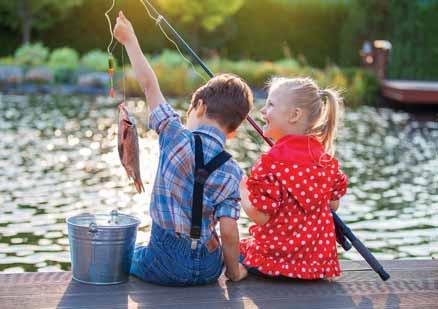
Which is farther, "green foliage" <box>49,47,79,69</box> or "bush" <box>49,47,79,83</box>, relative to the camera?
"green foliage" <box>49,47,79,69</box>

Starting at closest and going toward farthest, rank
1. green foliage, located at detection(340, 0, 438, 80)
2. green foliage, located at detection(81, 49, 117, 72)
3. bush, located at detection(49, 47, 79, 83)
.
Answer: bush, located at detection(49, 47, 79, 83) < green foliage, located at detection(81, 49, 117, 72) < green foliage, located at detection(340, 0, 438, 80)

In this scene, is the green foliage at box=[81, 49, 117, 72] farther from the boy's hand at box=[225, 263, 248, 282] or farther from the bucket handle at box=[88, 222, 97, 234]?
the bucket handle at box=[88, 222, 97, 234]

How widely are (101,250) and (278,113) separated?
2.85 ft

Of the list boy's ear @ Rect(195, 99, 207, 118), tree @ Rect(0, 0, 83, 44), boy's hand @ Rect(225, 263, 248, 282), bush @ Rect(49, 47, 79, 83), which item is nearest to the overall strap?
boy's ear @ Rect(195, 99, 207, 118)

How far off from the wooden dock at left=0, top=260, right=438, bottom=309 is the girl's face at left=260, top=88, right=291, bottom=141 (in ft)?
2.01

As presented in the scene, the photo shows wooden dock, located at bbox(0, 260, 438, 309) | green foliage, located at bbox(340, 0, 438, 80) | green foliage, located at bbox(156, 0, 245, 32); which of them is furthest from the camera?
green foliage, located at bbox(156, 0, 245, 32)

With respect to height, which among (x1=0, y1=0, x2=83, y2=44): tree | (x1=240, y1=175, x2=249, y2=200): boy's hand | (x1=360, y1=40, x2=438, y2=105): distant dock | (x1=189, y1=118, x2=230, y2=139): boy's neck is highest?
(x1=0, y1=0, x2=83, y2=44): tree

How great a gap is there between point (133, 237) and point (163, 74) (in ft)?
42.3

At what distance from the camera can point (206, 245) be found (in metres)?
3.10

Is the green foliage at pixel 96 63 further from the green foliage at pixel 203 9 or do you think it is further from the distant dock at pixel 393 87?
the distant dock at pixel 393 87

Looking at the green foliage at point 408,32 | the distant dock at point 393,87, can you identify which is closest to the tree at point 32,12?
the green foliage at point 408,32

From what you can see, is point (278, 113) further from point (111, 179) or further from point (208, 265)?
point (111, 179)

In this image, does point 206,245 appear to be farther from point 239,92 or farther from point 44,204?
point 44,204

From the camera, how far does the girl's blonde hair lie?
10.4 ft
